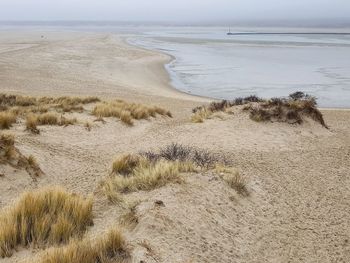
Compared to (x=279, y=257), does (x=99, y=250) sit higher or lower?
higher

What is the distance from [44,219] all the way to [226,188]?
2897 millimetres

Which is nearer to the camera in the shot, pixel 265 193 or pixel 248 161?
pixel 265 193

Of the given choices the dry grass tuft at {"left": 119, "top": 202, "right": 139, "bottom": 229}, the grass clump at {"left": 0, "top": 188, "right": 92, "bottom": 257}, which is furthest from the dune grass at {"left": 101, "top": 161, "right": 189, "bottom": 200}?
the grass clump at {"left": 0, "top": 188, "right": 92, "bottom": 257}

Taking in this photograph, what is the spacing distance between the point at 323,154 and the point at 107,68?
2624 centimetres

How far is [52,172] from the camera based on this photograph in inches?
327

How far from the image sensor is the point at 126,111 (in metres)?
14.0

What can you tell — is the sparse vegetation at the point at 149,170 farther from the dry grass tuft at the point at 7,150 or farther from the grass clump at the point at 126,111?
the grass clump at the point at 126,111

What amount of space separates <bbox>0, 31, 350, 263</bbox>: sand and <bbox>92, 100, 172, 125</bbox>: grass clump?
39cm

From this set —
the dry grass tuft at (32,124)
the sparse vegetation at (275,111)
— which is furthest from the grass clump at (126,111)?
the dry grass tuft at (32,124)

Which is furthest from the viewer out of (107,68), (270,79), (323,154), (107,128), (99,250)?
(107,68)

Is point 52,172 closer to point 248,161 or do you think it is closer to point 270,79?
point 248,161

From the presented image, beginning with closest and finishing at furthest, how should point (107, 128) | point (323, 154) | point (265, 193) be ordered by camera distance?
point (265, 193), point (323, 154), point (107, 128)

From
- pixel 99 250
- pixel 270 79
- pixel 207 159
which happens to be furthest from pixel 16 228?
pixel 270 79

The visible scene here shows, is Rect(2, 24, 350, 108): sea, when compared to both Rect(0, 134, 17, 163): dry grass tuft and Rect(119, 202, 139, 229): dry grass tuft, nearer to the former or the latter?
Rect(0, 134, 17, 163): dry grass tuft
